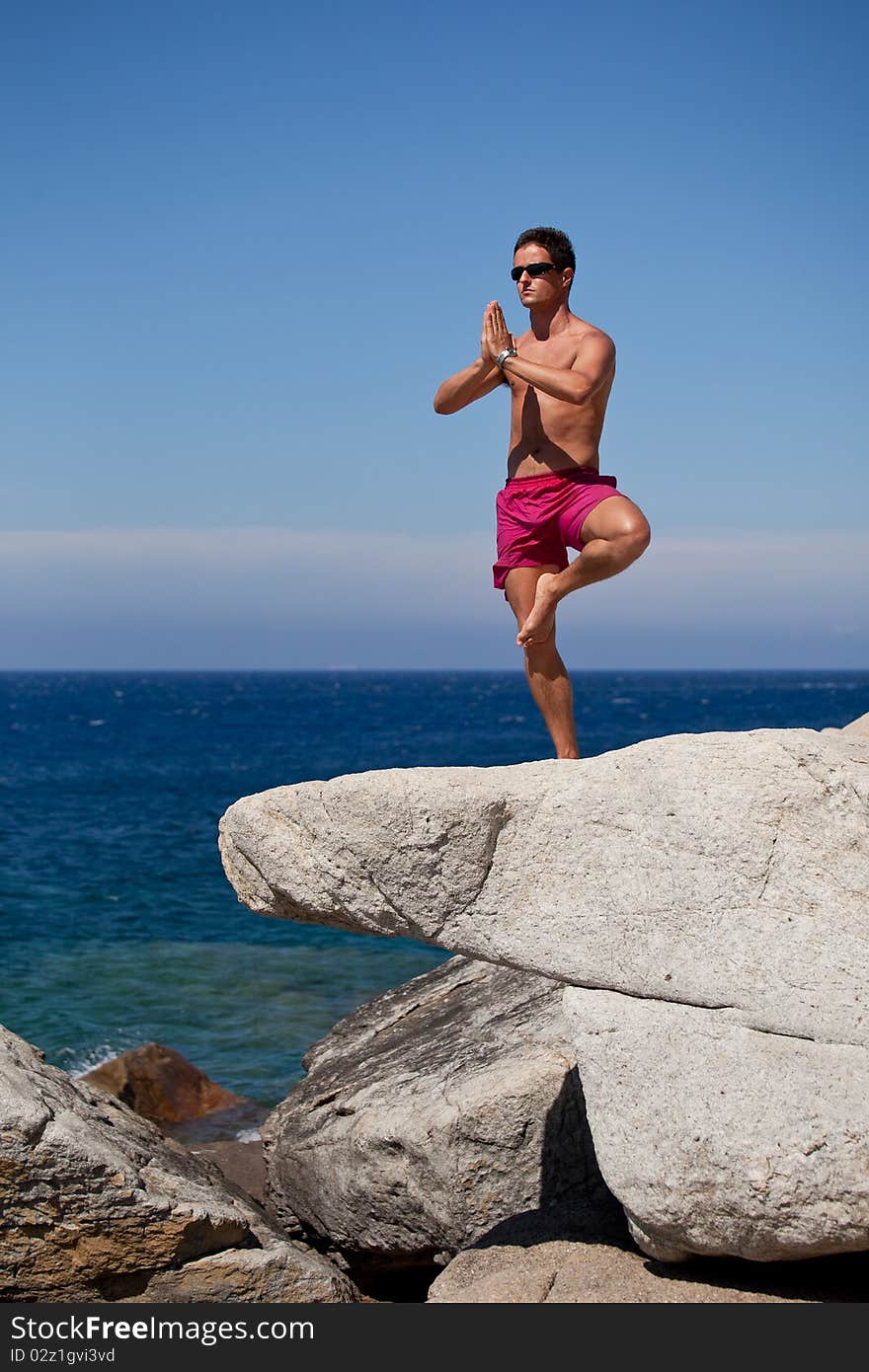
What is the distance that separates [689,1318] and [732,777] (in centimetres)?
196

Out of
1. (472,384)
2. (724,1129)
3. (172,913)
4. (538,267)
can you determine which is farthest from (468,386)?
(172,913)

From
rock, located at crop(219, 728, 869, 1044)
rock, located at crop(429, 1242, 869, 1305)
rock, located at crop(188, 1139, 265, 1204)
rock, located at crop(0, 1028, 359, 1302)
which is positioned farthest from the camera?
rock, located at crop(188, 1139, 265, 1204)

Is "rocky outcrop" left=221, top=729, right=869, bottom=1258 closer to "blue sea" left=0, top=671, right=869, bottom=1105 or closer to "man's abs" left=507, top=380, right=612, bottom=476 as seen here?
"man's abs" left=507, top=380, right=612, bottom=476

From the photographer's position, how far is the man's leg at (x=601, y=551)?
5.73 m

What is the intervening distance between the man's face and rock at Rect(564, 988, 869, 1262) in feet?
10.9

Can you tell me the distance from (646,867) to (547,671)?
1684 millimetres

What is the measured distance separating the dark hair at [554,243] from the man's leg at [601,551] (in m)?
1.25

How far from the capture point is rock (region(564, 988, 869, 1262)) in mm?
4301

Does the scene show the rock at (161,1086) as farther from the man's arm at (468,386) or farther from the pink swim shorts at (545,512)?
the man's arm at (468,386)

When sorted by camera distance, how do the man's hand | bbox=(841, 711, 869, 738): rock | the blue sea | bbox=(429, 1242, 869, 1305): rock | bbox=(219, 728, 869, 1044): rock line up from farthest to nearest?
the blue sea → bbox=(841, 711, 869, 738): rock → the man's hand → bbox=(429, 1242, 869, 1305): rock → bbox=(219, 728, 869, 1044): rock

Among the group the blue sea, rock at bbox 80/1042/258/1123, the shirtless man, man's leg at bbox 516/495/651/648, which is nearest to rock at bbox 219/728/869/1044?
man's leg at bbox 516/495/651/648

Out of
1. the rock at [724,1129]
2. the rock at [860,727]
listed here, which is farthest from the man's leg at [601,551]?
the rock at [724,1129]

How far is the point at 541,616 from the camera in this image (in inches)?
239

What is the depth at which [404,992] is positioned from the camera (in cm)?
802
